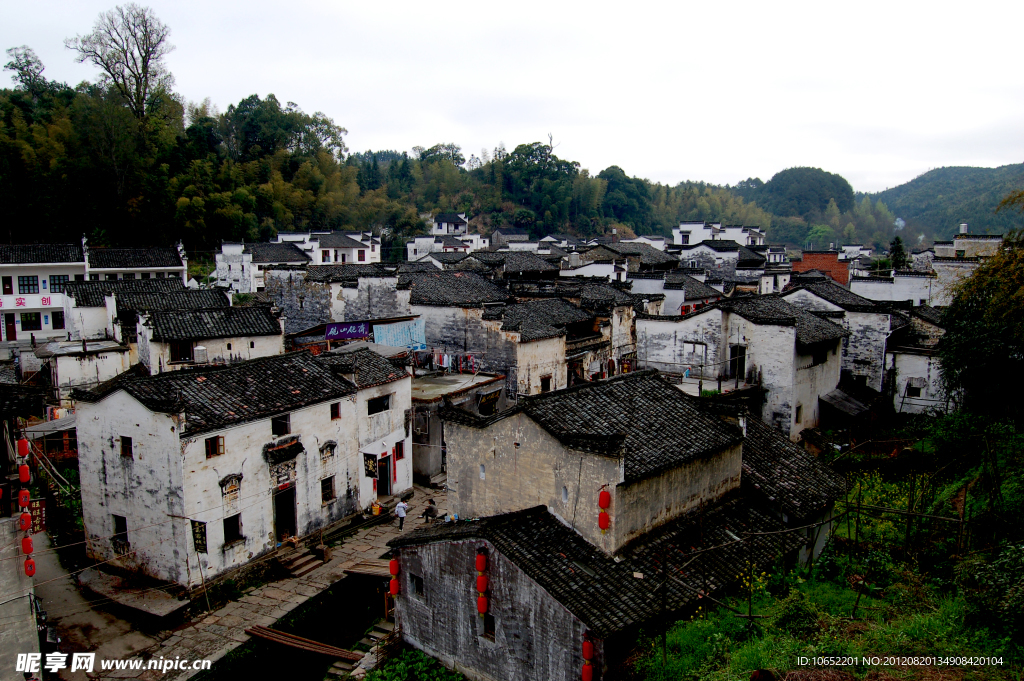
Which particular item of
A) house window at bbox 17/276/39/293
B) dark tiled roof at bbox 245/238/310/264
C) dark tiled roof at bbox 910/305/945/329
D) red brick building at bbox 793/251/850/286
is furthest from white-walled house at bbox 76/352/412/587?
red brick building at bbox 793/251/850/286

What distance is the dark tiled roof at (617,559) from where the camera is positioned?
392 inches

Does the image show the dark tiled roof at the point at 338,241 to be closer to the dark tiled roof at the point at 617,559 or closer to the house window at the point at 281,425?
the house window at the point at 281,425

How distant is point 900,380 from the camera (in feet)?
80.0

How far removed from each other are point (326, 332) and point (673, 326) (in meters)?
13.6

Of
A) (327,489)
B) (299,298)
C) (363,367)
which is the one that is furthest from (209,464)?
(299,298)

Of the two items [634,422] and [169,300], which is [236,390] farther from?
[169,300]

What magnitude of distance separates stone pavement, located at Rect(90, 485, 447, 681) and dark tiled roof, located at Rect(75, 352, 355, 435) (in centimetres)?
395

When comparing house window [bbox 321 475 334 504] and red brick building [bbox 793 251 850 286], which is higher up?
red brick building [bbox 793 251 850 286]

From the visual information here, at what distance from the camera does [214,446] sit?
14.5 metres

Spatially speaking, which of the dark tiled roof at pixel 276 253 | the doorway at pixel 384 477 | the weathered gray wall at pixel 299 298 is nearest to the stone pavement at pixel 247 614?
the doorway at pixel 384 477

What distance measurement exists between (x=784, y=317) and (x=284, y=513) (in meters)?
16.5

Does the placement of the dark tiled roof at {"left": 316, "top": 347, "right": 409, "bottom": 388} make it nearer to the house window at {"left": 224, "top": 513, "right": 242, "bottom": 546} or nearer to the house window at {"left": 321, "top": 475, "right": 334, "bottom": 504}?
the house window at {"left": 321, "top": 475, "right": 334, "bottom": 504}

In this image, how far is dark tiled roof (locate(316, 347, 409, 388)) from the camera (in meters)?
18.5

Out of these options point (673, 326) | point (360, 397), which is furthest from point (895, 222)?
point (360, 397)
